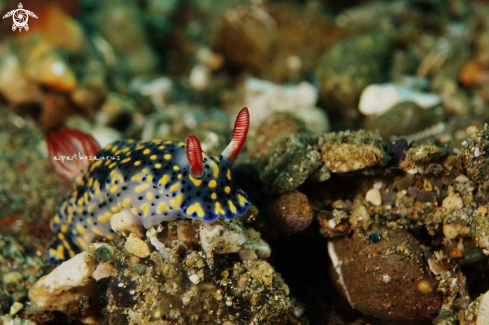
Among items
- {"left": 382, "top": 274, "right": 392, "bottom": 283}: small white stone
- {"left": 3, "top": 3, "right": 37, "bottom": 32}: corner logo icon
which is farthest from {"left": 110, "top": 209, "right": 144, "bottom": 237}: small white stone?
{"left": 3, "top": 3, "right": 37, "bottom": 32}: corner logo icon

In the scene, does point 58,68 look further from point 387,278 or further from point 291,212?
point 387,278

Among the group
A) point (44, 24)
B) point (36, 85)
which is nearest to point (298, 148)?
point (36, 85)

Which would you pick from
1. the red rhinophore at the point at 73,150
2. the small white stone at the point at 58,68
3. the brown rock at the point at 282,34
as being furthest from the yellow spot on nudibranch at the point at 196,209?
the brown rock at the point at 282,34

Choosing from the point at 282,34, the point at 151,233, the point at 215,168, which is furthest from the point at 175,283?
the point at 282,34

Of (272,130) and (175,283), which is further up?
(272,130)

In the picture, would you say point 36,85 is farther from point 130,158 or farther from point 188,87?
point 130,158

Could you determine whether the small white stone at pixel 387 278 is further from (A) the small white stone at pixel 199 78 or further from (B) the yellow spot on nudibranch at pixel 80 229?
(A) the small white stone at pixel 199 78

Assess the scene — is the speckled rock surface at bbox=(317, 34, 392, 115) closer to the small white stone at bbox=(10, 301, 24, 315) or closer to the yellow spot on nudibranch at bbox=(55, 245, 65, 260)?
the yellow spot on nudibranch at bbox=(55, 245, 65, 260)
